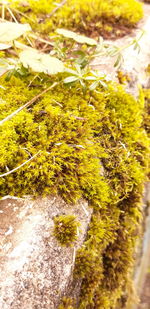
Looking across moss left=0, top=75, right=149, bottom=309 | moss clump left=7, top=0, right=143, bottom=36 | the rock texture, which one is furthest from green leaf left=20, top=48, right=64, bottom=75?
moss clump left=7, top=0, right=143, bottom=36

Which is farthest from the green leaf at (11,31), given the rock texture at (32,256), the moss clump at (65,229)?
the moss clump at (65,229)

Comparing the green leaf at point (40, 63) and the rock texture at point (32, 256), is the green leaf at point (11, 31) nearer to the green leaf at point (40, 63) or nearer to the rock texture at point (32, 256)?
the green leaf at point (40, 63)

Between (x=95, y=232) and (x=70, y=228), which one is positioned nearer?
(x=70, y=228)

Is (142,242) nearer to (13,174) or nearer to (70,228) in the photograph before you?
(70,228)

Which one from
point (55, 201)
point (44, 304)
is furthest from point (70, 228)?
point (44, 304)

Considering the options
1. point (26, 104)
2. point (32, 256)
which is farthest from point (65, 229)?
point (26, 104)

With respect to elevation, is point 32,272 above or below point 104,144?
below

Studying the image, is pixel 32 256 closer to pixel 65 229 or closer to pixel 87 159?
pixel 65 229
